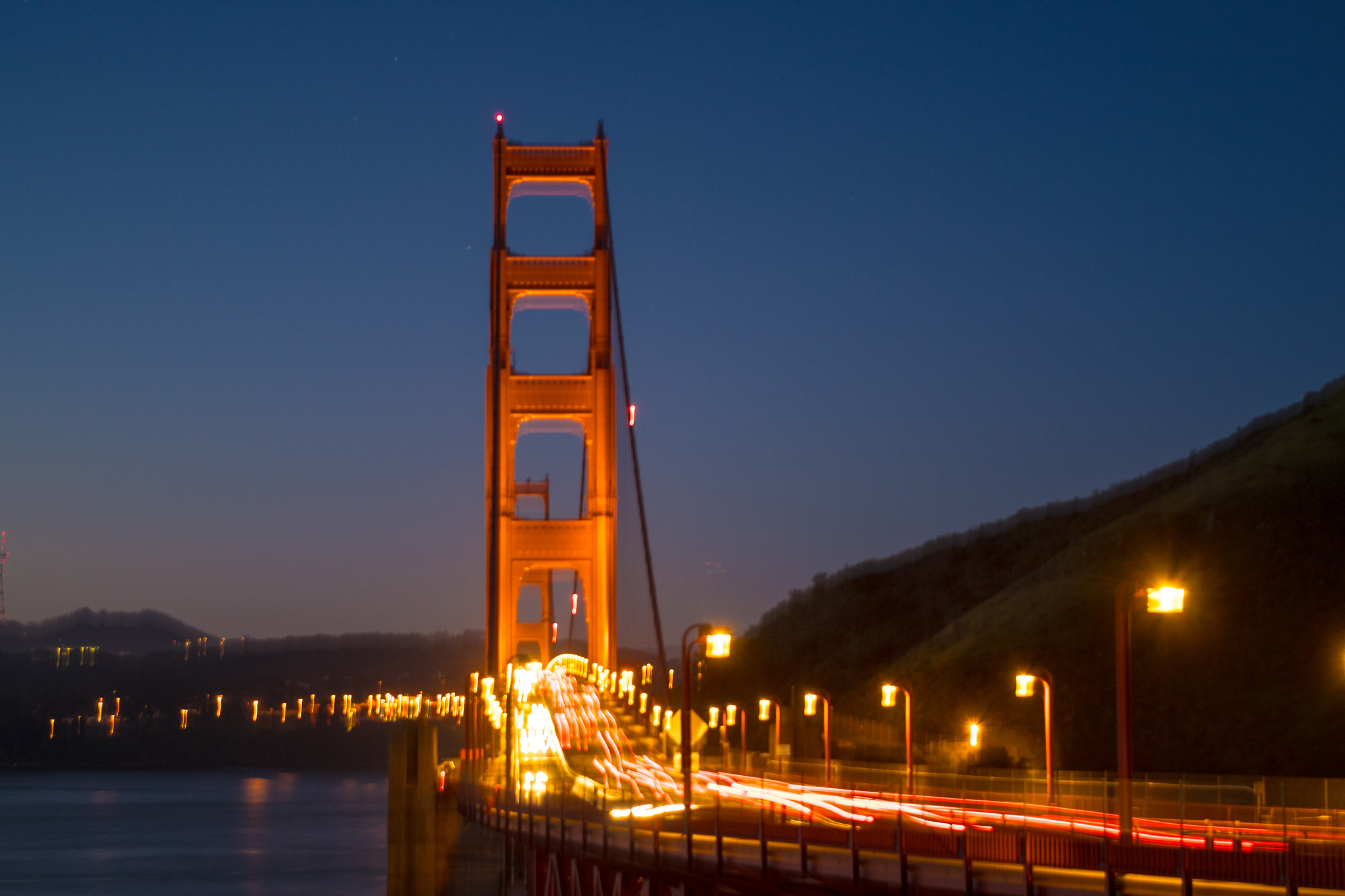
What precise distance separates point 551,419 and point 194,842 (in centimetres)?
4652

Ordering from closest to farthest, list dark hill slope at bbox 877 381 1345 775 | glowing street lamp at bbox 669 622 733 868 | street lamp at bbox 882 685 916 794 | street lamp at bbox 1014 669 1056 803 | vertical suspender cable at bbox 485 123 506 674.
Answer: glowing street lamp at bbox 669 622 733 868 → street lamp at bbox 1014 669 1056 803 → street lamp at bbox 882 685 916 794 → dark hill slope at bbox 877 381 1345 775 → vertical suspender cable at bbox 485 123 506 674

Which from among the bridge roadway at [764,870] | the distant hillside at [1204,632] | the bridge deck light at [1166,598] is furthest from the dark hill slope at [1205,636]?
the bridge deck light at [1166,598]

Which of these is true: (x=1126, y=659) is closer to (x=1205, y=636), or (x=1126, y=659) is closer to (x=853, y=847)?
(x=853, y=847)

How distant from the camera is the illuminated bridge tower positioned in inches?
2239

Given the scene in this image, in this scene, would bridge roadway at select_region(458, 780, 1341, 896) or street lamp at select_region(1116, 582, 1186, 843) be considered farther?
street lamp at select_region(1116, 582, 1186, 843)

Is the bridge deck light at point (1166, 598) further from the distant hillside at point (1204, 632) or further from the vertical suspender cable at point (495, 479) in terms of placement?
the vertical suspender cable at point (495, 479)

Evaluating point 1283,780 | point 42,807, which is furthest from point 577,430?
point 42,807

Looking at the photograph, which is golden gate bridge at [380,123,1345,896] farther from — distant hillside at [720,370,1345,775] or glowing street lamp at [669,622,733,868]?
distant hillside at [720,370,1345,775]

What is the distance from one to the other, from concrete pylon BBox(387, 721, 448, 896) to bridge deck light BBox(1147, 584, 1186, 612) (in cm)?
2392

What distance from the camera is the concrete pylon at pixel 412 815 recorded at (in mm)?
36938

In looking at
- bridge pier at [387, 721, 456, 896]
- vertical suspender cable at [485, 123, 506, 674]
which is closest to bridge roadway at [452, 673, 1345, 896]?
bridge pier at [387, 721, 456, 896]

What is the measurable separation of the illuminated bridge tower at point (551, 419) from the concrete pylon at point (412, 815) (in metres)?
17.3

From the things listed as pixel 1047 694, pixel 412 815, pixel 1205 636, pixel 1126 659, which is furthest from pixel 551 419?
pixel 1126 659

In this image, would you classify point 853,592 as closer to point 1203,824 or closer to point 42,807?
point 42,807
